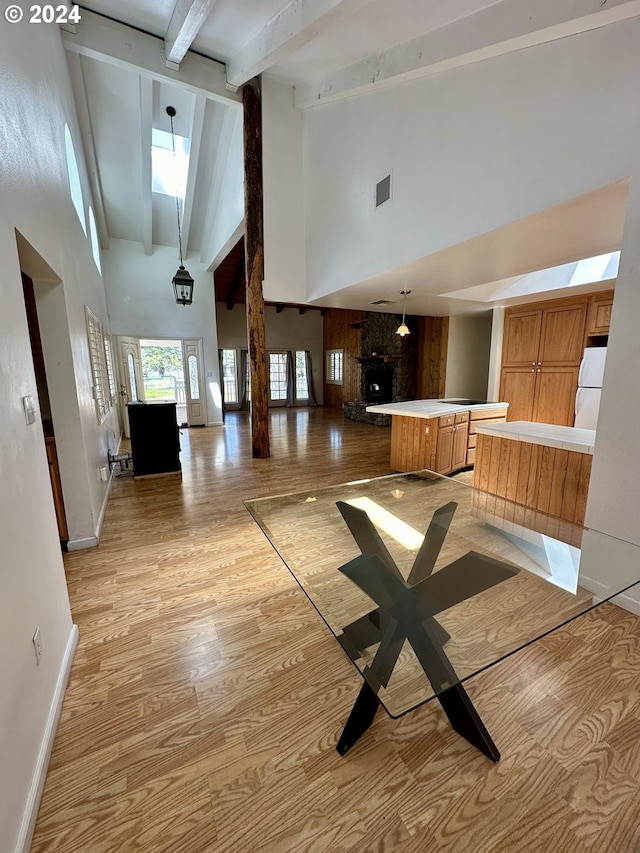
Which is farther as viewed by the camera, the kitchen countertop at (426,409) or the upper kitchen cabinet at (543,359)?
the upper kitchen cabinet at (543,359)

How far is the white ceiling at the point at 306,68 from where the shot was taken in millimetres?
2182

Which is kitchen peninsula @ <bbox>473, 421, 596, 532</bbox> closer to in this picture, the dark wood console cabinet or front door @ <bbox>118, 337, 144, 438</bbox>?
the dark wood console cabinet

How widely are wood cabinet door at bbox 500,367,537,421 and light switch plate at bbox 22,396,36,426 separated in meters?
5.28

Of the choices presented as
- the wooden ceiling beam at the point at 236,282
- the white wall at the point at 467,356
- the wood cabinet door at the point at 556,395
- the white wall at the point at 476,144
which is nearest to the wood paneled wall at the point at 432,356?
the white wall at the point at 467,356

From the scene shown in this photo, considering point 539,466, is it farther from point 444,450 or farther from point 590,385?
point 590,385

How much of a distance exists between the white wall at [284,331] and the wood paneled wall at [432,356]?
4014 millimetres

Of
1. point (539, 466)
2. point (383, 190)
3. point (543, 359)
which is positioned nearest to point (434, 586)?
point (539, 466)

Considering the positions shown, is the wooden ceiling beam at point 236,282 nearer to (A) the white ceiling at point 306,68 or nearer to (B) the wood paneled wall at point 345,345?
(A) the white ceiling at point 306,68

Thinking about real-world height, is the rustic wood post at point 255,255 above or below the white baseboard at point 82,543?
above

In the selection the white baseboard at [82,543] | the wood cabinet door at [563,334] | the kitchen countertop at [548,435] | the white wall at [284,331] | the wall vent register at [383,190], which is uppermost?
the wall vent register at [383,190]

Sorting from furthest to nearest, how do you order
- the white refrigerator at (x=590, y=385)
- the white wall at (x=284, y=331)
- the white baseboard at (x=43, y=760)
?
the white wall at (x=284, y=331), the white refrigerator at (x=590, y=385), the white baseboard at (x=43, y=760)

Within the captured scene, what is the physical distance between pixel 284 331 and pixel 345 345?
81.2 inches

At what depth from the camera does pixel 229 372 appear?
10.1m

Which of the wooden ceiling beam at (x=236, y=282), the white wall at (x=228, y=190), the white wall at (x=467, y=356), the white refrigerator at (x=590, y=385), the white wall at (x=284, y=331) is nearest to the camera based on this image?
the white refrigerator at (x=590, y=385)
